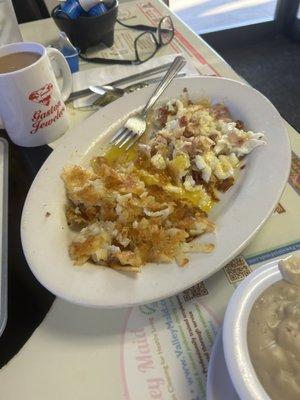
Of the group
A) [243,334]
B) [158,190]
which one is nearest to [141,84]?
[158,190]

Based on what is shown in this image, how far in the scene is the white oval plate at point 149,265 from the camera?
0.44 meters

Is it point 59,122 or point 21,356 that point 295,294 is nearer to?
point 21,356

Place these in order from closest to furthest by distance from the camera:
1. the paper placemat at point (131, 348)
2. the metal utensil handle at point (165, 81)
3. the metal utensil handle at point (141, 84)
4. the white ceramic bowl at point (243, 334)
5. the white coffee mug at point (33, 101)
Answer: the white ceramic bowl at point (243, 334), the paper placemat at point (131, 348), the white coffee mug at point (33, 101), the metal utensil handle at point (165, 81), the metal utensil handle at point (141, 84)

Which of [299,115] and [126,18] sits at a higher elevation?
[126,18]

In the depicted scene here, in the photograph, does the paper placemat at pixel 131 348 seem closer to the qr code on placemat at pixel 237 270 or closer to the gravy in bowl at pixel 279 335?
the qr code on placemat at pixel 237 270

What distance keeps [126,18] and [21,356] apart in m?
1.02

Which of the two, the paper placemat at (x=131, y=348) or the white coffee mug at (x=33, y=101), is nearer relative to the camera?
the paper placemat at (x=131, y=348)

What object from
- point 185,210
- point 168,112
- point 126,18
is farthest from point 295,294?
point 126,18

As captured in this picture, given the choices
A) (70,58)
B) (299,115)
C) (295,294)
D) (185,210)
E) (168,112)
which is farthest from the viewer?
(299,115)

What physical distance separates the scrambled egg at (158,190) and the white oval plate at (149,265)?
2 cm

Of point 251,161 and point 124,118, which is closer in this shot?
point 251,161

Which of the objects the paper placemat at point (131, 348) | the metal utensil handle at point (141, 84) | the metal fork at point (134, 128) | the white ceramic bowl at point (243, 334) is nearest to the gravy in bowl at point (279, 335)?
the white ceramic bowl at point (243, 334)

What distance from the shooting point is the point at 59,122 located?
724 mm

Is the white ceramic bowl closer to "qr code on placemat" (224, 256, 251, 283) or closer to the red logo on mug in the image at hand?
"qr code on placemat" (224, 256, 251, 283)
